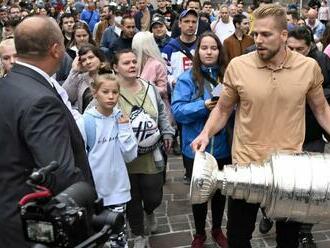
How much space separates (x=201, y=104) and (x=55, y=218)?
2236 mm

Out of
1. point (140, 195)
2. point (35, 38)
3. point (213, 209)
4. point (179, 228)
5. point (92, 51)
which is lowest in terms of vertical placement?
point (179, 228)

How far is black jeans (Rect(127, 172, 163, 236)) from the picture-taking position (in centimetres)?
409

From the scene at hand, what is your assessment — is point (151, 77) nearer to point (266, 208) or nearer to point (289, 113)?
point (289, 113)

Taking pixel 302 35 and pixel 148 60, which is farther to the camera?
pixel 148 60

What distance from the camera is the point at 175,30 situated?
8.04 m

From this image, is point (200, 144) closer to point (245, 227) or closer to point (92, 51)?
point (245, 227)

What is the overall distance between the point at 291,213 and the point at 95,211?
1.23 meters

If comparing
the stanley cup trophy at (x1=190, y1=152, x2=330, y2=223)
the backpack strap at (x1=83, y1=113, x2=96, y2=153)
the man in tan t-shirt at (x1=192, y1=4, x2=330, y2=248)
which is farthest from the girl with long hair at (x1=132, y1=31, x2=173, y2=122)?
the stanley cup trophy at (x1=190, y1=152, x2=330, y2=223)

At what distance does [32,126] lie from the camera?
7.33 feet

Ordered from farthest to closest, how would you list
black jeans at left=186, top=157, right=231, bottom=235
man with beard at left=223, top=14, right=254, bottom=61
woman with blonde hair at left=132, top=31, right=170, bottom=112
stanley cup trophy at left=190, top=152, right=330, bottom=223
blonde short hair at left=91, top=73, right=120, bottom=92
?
man with beard at left=223, top=14, right=254, bottom=61, woman with blonde hair at left=132, top=31, right=170, bottom=112, black jeans at left=186, top=157, right=231, bottom=235, blonde short hair at left=91, top=73, right=120, bottom=92, stanley cup trophy at left=190, top=152, right=330, bottom=223

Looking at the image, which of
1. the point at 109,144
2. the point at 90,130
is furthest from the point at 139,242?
the point at 90,130

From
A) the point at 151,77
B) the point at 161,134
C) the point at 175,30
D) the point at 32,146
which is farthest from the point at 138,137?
the point at 175,30

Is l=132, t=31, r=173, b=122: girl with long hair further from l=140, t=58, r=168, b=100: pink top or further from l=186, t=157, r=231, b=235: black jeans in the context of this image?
A: l=186, t=157, r=231, b=235: black jeans

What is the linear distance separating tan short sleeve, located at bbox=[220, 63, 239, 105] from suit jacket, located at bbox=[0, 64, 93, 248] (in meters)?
1.16
